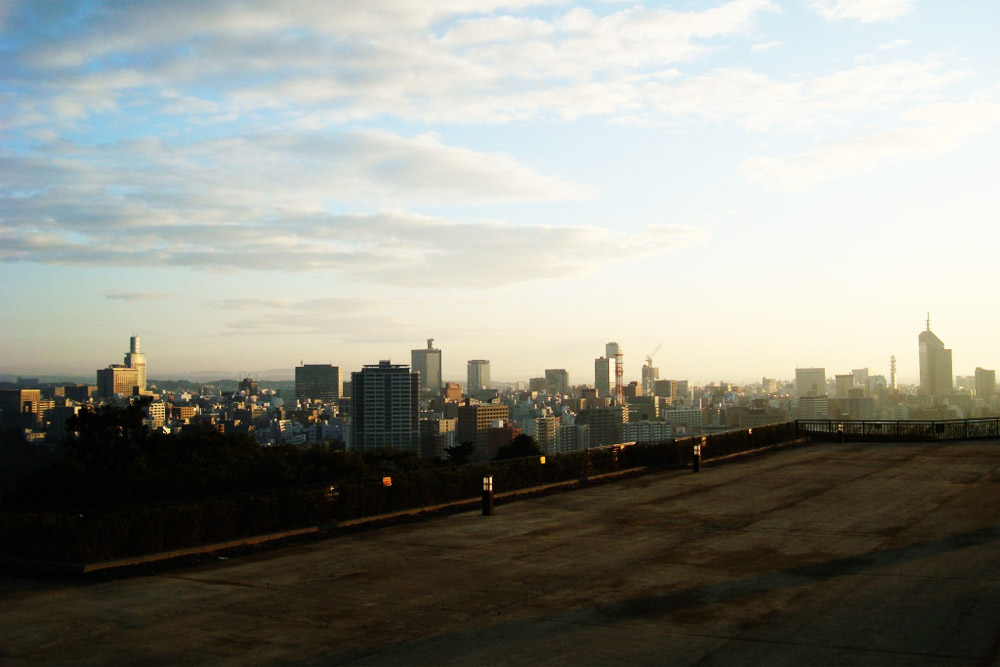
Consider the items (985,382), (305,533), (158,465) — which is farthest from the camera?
(985,382)

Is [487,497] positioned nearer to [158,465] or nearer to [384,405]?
[158,465]

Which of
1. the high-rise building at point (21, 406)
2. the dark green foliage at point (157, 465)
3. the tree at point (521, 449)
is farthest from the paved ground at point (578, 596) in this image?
the high-rise building at point (21, 406)

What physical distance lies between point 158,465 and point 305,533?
67.2 ft

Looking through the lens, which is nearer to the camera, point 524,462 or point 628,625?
point 628,625

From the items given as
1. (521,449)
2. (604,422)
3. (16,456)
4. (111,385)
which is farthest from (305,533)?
(111,385)

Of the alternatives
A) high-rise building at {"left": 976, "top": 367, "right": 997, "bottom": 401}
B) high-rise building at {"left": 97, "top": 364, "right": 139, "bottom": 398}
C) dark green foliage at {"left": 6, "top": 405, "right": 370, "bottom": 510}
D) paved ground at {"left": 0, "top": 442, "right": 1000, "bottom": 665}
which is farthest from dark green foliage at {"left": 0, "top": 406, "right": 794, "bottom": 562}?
high-rise building at {"left": 97, "top": 364, "right": 139, "bottom": 398}

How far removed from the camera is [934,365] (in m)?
113

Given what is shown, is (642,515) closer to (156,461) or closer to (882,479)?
(882,479)

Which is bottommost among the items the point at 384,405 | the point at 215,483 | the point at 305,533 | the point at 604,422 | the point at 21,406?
the point at 604,422

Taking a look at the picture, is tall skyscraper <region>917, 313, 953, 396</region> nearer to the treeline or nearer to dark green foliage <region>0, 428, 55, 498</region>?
the treeline

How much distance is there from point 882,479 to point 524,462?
9.73m

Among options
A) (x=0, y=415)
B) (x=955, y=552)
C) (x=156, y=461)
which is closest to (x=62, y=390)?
(x=0, y=415)

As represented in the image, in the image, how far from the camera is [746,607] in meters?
10.5

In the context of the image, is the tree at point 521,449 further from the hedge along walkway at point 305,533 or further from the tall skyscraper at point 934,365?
the tall skyscraper at point 934,365
